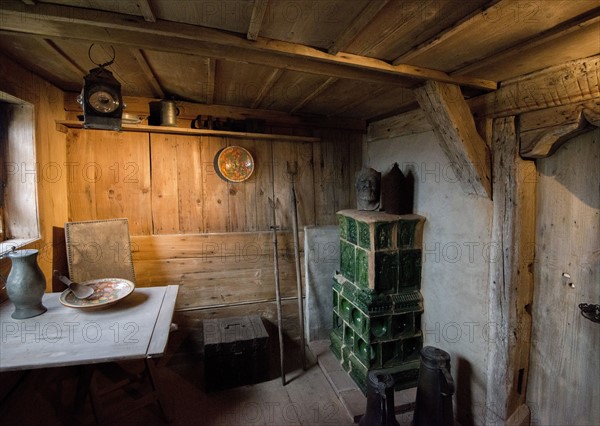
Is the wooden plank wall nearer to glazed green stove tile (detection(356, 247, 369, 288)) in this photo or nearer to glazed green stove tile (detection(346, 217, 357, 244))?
glazed green stove tile (detection(346, 217, 357, 244))

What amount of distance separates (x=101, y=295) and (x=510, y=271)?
7.36 ft

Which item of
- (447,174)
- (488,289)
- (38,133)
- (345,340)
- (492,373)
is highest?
(38,133)

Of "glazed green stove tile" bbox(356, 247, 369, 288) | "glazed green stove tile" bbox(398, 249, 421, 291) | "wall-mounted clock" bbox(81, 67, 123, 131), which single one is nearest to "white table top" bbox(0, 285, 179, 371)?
"wall-mounted clock" bbox(81, 67, 123, 131)

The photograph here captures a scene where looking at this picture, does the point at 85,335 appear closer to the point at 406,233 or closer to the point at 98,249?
the point at 98,249

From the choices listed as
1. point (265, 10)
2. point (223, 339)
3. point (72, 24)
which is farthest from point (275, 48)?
point (223, 339)

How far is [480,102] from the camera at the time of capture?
5.85 ft

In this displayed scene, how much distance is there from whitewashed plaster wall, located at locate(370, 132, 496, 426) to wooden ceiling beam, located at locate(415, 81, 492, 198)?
6.4 inches

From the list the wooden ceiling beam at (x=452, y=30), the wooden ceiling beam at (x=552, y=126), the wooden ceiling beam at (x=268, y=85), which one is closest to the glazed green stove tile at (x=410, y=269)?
the wooden ceiling beam at (x=552, y=126)

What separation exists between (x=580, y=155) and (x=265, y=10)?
5.00 ft

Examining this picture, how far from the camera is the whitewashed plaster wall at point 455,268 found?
1.83 meters

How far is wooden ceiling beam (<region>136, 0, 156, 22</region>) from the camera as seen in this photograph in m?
1.00

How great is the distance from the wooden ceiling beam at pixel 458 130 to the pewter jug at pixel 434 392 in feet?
3.29

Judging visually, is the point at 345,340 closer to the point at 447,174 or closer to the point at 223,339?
the point at 223,339

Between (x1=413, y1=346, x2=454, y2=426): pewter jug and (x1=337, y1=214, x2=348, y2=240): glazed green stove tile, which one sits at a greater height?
(x1=337, y1=214, x2=348, y2=240): glazed green stove tile
